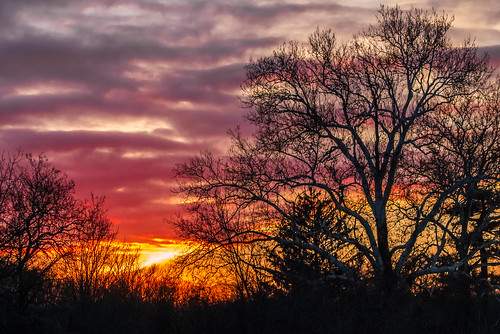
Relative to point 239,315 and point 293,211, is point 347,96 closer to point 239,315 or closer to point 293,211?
point 293,211

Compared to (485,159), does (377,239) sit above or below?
below

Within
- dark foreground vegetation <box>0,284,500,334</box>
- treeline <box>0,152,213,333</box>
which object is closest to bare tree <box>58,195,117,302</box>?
treeline <box>0,152,213,333</box>

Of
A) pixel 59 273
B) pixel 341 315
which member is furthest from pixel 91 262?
pixel 341 315

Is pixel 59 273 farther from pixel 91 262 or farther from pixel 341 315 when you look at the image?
pixel 341 315

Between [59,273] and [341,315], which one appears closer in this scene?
[341,315]

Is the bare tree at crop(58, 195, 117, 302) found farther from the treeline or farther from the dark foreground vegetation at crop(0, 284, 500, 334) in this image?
the dark foreground vegetation at crop(0, 284, 500, 334)

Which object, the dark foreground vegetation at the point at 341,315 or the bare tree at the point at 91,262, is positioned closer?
the dark foreground vegetation at the point at 341,315

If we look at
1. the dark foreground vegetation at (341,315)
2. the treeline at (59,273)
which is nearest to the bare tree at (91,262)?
the treeline at (59,273)

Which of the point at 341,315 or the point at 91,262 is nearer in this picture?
the point at 341,315

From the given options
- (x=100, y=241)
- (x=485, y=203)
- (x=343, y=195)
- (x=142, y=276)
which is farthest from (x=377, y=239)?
(x=142, y=276)

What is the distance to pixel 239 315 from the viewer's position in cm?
1683

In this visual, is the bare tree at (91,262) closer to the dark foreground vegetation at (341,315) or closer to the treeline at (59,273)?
the treeline at (59,273)

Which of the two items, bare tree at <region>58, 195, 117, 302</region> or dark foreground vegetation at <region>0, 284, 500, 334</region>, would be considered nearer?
dark foreground vegetation at <region>0, 284, 500, 334</region>

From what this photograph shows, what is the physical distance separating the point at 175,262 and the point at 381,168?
1045 cm
